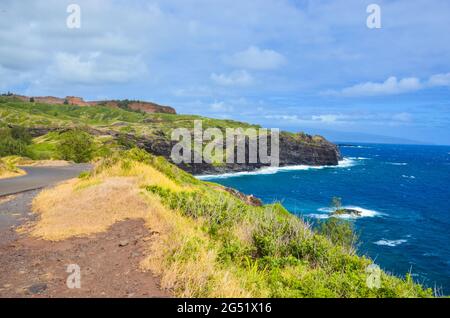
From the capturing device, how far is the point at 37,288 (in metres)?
6.97

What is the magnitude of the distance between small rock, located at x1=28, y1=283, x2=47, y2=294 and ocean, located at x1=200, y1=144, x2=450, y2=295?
9522mm

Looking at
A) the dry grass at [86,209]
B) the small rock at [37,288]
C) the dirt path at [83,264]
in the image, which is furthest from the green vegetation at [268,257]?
the small rock at [37,288]

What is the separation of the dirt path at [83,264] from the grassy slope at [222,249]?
47 centimetres

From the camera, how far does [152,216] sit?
12.3m

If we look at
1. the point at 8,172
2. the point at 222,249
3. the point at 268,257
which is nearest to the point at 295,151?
the point at 8,172

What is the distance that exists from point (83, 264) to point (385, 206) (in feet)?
277

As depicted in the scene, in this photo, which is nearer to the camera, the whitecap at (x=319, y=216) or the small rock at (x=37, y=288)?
the small rock at (x=37, y=288)

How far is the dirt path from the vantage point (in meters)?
6.84

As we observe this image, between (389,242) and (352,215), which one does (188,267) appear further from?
(352,215)

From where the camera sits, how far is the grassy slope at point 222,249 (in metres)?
7.41

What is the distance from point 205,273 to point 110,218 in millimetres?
6738

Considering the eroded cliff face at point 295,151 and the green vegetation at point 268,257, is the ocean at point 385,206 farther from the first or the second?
the eroded cliff face at point 295,151

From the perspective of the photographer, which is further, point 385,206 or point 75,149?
point 385,206

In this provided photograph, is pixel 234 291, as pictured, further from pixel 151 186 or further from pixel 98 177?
pixel 98 177
